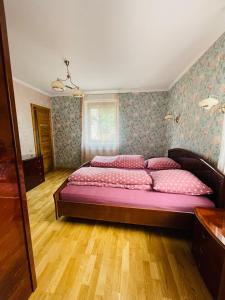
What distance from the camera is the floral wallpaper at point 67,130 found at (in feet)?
14.2

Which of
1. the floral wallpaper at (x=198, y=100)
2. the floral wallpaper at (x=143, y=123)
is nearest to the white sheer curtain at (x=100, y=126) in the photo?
the floral wallpaper at (x=143, y=123)

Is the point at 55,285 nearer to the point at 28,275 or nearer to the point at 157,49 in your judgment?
the point at 28,275

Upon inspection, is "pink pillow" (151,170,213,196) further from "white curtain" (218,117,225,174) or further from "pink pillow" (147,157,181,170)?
"pink pillow" (147,157,181,170)

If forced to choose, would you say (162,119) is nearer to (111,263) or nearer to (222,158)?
(222,158)

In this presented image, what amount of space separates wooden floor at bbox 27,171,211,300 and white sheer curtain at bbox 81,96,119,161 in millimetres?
2458

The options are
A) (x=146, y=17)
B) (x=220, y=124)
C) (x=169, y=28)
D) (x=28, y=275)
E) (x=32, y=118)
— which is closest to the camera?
(x=28, y=275)

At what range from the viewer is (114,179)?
2.04m

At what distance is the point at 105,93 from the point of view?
4.09 m

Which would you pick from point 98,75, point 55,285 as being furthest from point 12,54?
point 55,285

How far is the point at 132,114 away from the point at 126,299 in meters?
3.70

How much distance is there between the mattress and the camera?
1637mm

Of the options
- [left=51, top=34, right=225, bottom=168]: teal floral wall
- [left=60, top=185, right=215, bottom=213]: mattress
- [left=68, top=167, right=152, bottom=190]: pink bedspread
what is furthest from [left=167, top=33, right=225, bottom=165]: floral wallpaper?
[left=68, top=167, right=152, bottom=190]: pink bedspread

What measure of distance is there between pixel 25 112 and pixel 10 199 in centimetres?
307

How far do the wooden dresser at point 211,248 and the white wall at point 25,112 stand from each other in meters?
3.59
